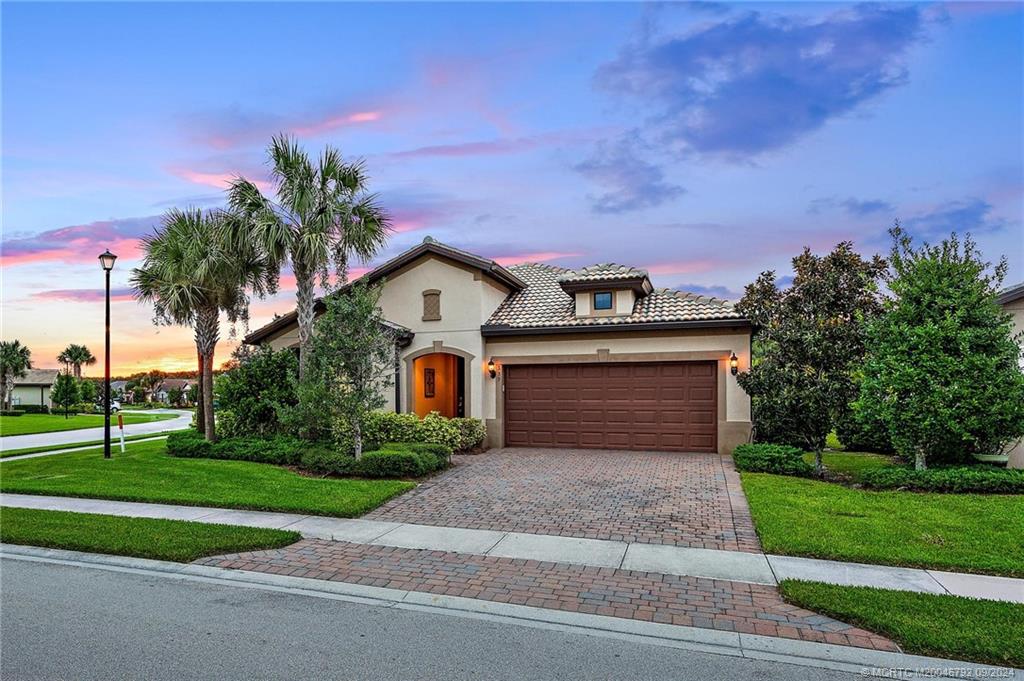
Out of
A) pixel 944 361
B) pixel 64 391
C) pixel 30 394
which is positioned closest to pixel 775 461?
pixel 944 361

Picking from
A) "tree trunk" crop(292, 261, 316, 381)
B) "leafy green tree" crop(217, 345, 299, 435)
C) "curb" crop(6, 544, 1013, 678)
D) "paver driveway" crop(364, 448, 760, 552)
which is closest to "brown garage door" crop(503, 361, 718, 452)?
"paver driveway" crop(364, 448, 760, 552)

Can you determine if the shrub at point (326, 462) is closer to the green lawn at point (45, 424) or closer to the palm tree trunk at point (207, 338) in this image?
the palm tree trunk at point (207, 338)

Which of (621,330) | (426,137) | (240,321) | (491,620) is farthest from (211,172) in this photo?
(491,620)

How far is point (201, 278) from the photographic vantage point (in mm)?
15148

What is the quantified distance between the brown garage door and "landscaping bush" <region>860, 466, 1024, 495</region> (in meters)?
4.96

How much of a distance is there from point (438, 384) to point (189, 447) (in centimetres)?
802

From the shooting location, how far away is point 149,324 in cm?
1616

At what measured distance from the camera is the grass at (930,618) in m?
4.34

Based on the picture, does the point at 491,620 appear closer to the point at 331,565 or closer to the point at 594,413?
the point at 331,565

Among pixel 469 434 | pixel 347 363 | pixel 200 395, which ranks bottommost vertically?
pixel 469 434

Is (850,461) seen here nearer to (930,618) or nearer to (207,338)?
(930,618)

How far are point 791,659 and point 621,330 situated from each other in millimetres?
11797

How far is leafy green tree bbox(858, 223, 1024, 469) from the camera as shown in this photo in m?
10.1

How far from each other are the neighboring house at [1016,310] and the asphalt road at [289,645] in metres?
11.4
